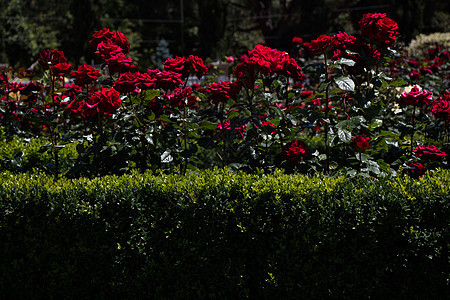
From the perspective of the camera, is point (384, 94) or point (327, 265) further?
point (384, 94)

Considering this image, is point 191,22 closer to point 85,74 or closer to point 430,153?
point 85,74

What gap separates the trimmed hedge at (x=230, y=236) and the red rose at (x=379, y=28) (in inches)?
36.5

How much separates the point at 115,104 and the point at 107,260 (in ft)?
3.09

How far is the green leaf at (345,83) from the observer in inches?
113

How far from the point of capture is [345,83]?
2.89 m

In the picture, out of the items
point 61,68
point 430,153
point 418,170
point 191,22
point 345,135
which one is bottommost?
point 418,170

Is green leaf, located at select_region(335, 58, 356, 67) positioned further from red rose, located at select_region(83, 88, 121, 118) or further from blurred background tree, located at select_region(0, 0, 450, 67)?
blurred background tree, located at select_region(0, 0, 450, 67)

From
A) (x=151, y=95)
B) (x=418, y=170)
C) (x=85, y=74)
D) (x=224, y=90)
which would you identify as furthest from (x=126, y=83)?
(x=418, y=170)

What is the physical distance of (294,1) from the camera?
1067 inches

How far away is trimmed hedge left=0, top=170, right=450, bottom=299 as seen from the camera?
2574mm

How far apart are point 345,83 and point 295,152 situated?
0.53 m

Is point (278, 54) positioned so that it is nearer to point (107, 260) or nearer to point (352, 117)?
point (352, 117)

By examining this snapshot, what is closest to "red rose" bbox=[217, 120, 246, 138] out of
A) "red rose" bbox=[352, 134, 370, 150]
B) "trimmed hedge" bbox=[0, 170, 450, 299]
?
"trimmed hedge" bbox=[0, 170, 450, 299]

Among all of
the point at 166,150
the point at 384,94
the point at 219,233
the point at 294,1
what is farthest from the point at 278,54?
the point at 294,1
